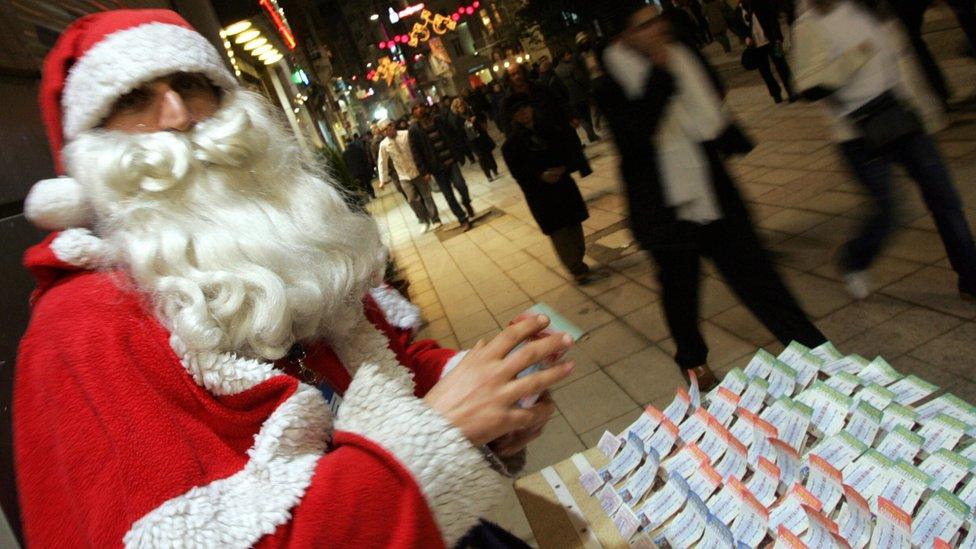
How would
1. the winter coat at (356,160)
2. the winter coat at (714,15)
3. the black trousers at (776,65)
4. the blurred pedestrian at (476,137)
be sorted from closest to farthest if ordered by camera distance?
the black trousers at (776,65), the blurred pedestrian at (476,137), the winter coat at (356,160), the winter coat at (714,15)

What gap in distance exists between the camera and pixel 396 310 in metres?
1.57

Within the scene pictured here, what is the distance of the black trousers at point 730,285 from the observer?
280 cm

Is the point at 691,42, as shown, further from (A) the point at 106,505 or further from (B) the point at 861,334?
Result: (A) the point at 106,505

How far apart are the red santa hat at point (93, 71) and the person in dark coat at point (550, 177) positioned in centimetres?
450

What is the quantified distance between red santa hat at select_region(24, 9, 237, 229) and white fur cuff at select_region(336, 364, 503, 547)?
65 cm

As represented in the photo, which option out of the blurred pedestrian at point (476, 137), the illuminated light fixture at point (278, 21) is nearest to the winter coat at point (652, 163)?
the illuminated light fixture at point (278, 21)

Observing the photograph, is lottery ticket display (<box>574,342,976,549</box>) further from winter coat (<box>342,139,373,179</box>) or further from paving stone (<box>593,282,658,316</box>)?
winter coat (<box>342,139,373,179</box>)

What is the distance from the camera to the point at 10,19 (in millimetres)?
2141

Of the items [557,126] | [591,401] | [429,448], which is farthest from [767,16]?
[429,448]

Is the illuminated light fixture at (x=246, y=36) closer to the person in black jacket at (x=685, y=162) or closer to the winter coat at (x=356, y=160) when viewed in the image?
the winter coat at (x=356, y=160)

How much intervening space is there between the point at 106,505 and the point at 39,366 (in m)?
0.24

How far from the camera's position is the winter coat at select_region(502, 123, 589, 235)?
221 inches

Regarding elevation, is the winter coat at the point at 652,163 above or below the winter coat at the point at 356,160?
below

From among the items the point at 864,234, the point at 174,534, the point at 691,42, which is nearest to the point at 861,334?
the point at 864,234
